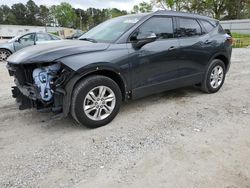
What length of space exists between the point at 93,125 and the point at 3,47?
9876mm

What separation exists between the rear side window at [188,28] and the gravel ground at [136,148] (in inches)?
54.4

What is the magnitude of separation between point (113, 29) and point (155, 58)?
0.92m

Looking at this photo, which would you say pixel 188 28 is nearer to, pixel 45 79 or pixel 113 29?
pixel 113 29

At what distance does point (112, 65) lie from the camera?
365cm

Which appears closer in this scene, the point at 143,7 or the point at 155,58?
the point at 155,58

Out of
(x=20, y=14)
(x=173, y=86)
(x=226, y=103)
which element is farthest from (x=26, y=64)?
(x=20, y=14)

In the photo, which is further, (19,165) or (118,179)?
(19,165)

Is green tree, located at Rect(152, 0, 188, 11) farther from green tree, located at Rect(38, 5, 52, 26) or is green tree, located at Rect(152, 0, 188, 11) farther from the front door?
green tree, located at Rect(38, 5, 52, 26)

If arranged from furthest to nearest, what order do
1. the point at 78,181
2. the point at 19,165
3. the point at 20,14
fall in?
1. the point at 20,14
2. the point at 19,165
3. the point at 78,181

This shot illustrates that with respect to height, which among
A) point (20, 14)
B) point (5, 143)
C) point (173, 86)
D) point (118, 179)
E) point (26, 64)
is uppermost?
point (20, 14)

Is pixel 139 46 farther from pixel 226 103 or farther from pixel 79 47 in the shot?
pixel 226 103

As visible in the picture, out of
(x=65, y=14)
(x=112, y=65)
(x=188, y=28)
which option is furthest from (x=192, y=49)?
(x=65, y=14)

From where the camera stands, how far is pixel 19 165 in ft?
9.34

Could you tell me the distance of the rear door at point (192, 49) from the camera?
183 inches
